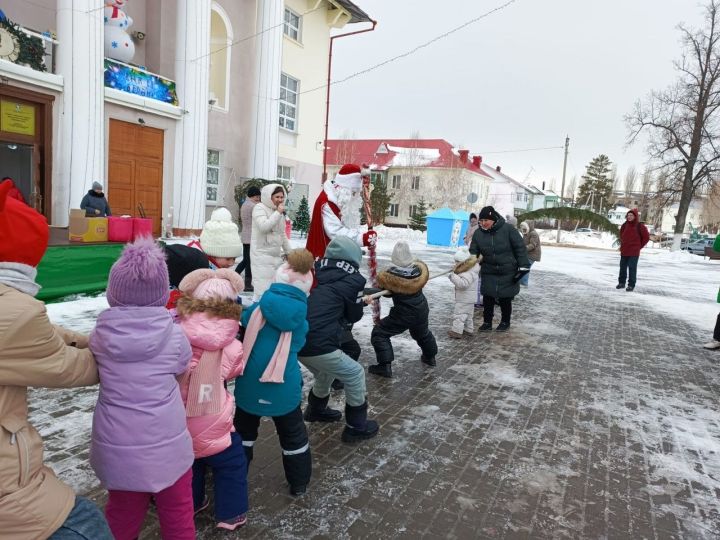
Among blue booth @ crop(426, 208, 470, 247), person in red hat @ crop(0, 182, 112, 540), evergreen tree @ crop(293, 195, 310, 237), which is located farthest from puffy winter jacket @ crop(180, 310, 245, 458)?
blue booth @ crop(426, 208, 470, 247)

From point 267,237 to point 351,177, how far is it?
1593 millimetres

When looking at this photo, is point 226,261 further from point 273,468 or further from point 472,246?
point 472,246

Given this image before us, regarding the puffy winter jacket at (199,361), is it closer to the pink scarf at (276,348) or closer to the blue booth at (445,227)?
the pink scarf at (276,348)

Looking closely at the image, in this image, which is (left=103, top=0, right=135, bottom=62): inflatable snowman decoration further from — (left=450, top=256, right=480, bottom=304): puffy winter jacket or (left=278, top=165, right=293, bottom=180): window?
(left=450, top=256, right=480, bottom=304): puffy winter jacket

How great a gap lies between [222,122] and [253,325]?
1523 centimetres

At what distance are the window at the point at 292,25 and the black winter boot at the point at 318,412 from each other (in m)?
18.5

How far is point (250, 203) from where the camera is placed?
27.6 feet

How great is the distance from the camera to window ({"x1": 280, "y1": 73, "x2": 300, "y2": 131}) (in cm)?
1981

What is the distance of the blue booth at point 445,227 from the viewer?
2280 centimetres

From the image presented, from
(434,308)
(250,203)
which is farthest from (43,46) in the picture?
(434,308)

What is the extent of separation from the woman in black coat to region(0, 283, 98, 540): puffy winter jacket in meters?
6.31

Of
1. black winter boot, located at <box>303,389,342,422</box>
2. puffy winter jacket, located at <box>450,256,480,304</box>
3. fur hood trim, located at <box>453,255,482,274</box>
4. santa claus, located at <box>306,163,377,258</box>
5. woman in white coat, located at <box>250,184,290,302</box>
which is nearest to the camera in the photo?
black winter boot, located at <box>303,389,342,422</box>

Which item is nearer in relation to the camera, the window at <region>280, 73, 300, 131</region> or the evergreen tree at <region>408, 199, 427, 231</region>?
the window at <region>280, 73, 300, 131</region>

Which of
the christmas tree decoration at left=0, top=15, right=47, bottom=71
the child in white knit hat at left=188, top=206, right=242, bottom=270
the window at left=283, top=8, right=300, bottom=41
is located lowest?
the child in white knit hat at left=188, top=206, right=242, bottom=270
